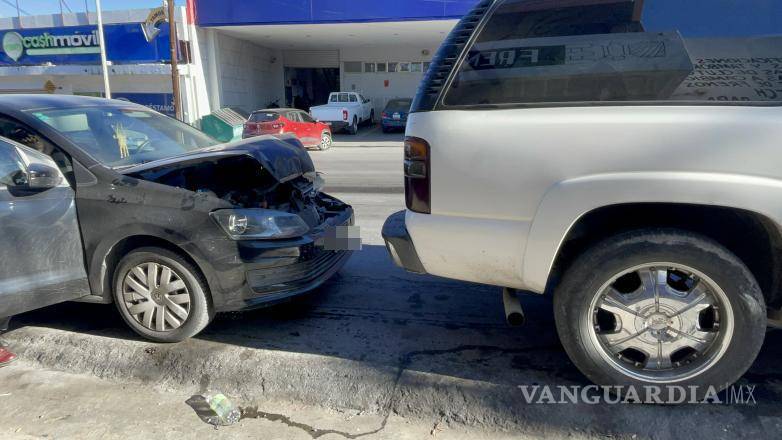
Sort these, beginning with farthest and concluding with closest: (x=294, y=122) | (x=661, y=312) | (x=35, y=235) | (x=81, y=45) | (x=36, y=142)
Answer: (x=81, y=45) < (x=294, y=122) < (x=36, y=142) < (x=35, y=235) < (x=661, y=312)

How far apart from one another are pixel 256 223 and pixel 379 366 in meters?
1.23

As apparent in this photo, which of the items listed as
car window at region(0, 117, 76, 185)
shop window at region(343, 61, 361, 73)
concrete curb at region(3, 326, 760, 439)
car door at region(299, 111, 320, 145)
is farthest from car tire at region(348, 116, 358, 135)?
concrete curb at region(3, 326, 760, 439)

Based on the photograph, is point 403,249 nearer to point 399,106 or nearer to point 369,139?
point 369,139

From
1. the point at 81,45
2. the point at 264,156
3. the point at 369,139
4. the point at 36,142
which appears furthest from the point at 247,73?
the point at 36,142

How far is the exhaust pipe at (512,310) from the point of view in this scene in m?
2.82

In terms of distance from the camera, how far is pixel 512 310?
2.87 meters

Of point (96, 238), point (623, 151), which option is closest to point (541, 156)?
point (623, 151)

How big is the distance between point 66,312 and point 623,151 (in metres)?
4.21

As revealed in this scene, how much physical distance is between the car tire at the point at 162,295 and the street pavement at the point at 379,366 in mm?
138

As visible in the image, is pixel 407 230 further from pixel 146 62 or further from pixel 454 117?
pixel 146 62

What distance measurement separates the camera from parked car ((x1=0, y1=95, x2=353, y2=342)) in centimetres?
319

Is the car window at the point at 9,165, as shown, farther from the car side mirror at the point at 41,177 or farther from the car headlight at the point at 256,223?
the car headlight at the point at 256,223

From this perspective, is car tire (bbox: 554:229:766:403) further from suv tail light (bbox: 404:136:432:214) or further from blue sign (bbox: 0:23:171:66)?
blue sign (bbox: 0:23:171:66)

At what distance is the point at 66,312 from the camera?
405 cm
